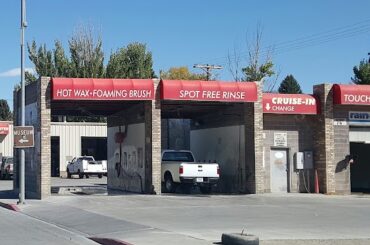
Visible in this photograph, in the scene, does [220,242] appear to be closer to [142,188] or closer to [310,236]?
[310,236]

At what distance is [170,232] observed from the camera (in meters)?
14.8

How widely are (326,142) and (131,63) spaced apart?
42123mm

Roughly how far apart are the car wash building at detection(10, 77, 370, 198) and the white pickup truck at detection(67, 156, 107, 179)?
16450 mm

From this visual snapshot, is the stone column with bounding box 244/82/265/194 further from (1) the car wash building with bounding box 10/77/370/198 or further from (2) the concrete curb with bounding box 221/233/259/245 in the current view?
(2) the concrete curb with bounding box 221/233/259/245

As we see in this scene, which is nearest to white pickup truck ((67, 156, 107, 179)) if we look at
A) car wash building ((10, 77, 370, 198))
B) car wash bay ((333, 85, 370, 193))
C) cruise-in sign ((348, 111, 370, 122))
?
car wash building ((10, 77, 370, 198))

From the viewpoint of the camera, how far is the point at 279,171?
94.9 ft

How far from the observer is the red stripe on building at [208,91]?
26.7 meters

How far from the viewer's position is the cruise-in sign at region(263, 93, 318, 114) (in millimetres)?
28500

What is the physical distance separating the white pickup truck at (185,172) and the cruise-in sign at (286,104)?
3662 millimetres

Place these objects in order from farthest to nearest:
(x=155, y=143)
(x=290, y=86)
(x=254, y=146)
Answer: (x=290, y=86), (x=254, y=146), (x=155, y=143)

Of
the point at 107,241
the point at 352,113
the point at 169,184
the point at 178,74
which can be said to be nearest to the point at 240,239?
the point at 107,241

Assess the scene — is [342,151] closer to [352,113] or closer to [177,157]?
[352,113]

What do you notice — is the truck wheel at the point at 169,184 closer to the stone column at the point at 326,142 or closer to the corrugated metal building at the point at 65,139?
the stone column at the point at 326,142

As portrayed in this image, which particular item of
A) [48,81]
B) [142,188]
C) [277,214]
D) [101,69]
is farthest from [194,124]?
[101,69]
